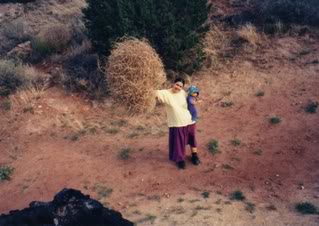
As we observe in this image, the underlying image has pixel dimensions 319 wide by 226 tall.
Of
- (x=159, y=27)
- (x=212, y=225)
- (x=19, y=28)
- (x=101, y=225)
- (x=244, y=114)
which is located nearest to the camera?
(x=101, y=225)

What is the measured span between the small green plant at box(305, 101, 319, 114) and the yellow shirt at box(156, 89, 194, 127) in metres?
2.46

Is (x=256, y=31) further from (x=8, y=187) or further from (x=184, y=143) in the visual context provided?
(x=8, y=187)

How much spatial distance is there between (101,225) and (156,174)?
84.9 inches

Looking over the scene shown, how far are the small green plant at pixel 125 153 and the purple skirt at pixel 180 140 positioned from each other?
0.80 metres

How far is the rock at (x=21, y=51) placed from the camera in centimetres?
1116

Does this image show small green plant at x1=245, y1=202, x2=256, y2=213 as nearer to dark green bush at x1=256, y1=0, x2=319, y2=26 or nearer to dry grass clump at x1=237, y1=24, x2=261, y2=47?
dry grass clump at x1=237, y1=24, x2=261, y2=47

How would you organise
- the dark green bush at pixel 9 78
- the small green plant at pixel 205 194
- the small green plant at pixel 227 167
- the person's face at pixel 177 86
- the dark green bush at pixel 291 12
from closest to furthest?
the small green plant at pixel 205 194
the person's face at pixel 177 86
the small green plant at pixel 227 167
the dark green bush at pixel 9 78
the dark green bush at pixel 291 12

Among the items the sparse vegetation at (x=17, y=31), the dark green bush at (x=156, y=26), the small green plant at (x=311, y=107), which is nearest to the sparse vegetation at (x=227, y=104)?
the dark green bush at (x=156, y=26)

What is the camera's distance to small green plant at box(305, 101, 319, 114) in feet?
27.0

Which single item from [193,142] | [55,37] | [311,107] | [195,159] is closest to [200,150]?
[195,159]

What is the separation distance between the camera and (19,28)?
12.7 m

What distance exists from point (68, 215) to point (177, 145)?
234 cm

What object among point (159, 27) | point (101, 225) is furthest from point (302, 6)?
point (101, 225)

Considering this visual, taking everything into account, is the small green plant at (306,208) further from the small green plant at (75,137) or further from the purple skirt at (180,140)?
the small green plant at (75,137)
